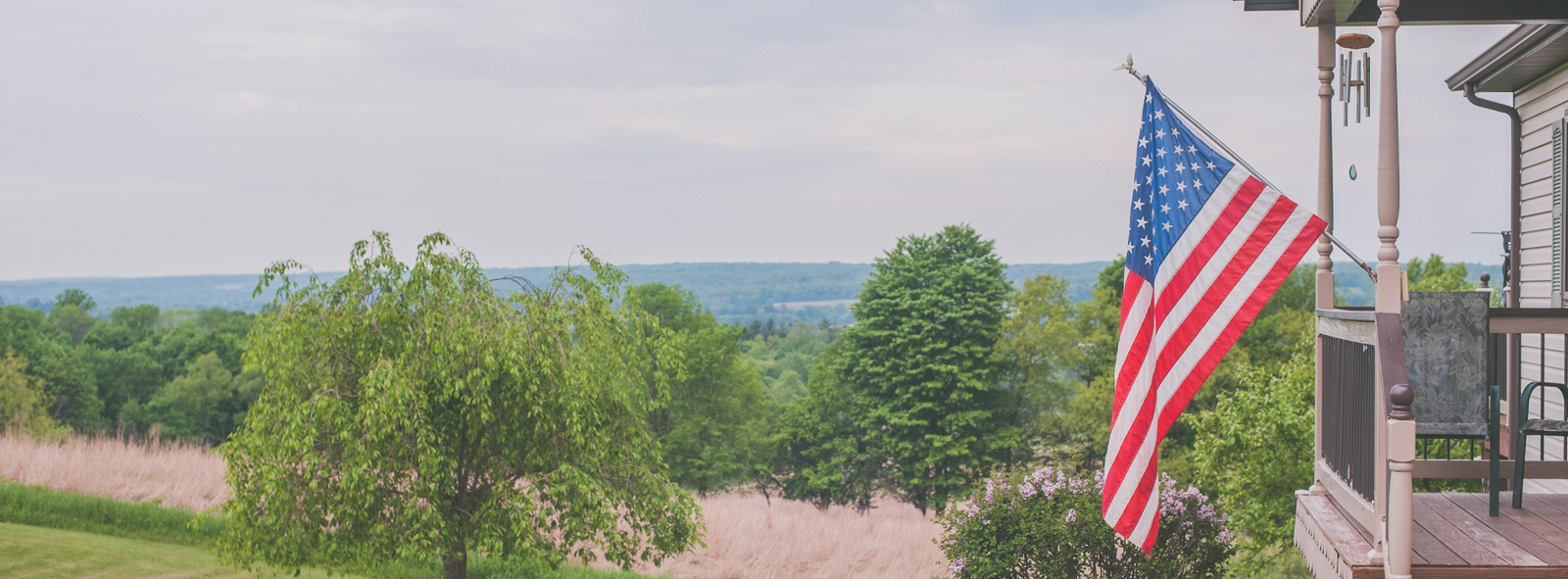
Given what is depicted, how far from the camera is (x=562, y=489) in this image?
36.2ft

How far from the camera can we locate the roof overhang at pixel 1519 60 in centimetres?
796

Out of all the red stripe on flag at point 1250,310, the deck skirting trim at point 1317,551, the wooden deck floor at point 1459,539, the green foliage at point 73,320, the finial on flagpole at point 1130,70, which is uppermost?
the finial on flagpole at point 1130,70

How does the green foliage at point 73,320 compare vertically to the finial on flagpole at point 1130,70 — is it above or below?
below

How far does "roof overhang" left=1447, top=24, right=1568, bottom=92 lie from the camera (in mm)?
7957

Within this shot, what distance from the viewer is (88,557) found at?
13.7m

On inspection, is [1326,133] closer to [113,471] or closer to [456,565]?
[456,565]

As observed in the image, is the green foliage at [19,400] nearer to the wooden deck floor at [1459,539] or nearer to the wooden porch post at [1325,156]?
the wooden porch post at [1325,156]

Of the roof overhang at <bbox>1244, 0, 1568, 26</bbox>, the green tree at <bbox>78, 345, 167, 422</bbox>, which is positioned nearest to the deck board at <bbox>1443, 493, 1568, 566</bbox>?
the roof overhang at <bbox>1244, 0, 1568, 26</bbox>

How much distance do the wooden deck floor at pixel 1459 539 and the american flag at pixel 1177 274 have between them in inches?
33.7

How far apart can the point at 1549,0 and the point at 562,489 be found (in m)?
9.74

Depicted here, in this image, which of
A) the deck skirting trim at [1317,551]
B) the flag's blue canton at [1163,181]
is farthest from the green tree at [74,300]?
the deck skirting trim at [1317,551]

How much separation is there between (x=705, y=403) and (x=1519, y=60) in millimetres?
32204

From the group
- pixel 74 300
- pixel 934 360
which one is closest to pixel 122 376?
pixel 74 300

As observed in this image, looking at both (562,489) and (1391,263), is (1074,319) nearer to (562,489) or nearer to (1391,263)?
(562,489)
